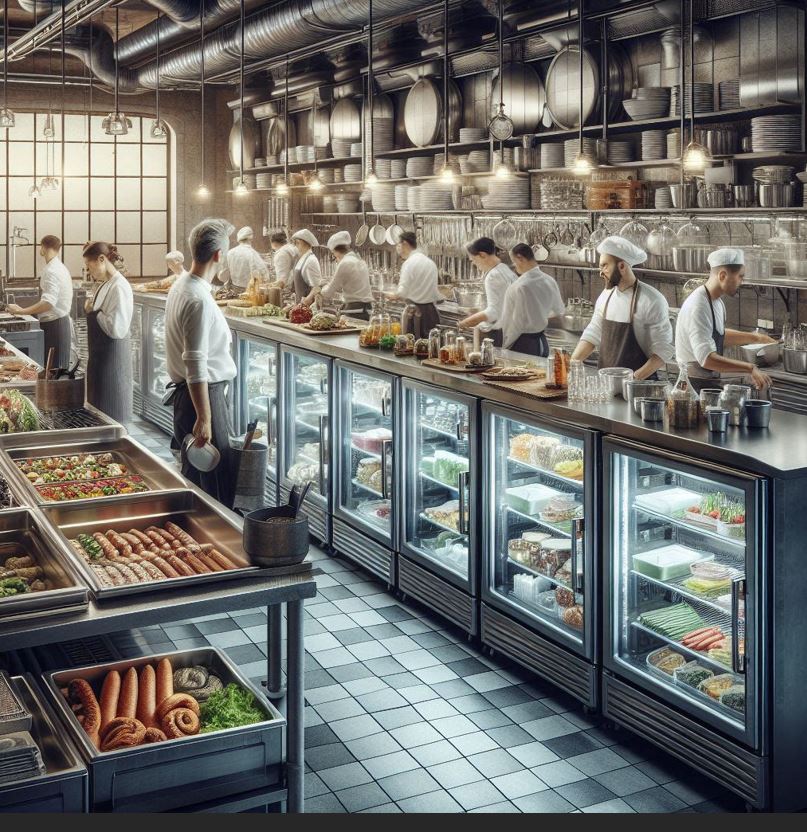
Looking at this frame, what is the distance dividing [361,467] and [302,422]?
816 millimetres

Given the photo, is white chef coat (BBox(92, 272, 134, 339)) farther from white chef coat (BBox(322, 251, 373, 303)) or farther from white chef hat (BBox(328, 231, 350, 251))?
white chef hat (BBox(328, 231, 350, 251))

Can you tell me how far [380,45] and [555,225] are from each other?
9.58ft

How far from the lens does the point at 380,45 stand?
1050 cm

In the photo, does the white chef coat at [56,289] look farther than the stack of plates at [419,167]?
No

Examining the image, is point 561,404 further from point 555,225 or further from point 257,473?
point 555,225

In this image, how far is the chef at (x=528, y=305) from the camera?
7.89 metres

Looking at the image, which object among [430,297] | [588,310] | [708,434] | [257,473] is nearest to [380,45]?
[430,297]

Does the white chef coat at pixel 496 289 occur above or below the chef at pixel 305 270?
below

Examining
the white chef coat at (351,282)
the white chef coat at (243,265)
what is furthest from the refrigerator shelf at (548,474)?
the white chef coat at (243,265)

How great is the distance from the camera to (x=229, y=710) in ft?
10.6

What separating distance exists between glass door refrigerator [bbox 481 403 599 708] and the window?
1106cm

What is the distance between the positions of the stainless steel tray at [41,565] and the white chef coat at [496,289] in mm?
5201

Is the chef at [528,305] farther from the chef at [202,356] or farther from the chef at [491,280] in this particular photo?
the chef at [202,356]

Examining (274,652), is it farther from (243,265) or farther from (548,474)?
(243,265)
